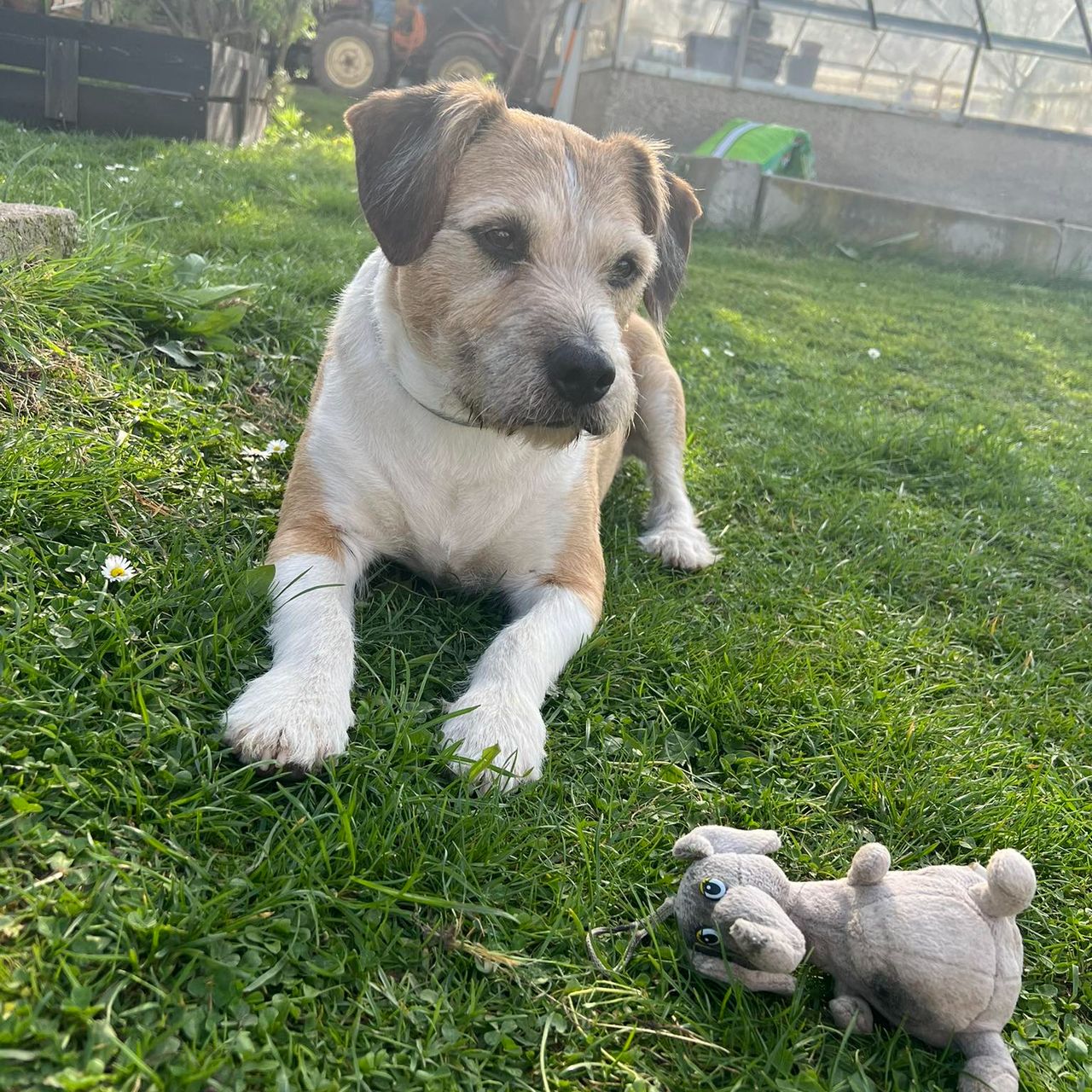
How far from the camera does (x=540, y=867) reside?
6.12 ft

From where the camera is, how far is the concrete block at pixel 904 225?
12141mm

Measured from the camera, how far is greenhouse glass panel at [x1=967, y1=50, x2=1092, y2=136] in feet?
46.9

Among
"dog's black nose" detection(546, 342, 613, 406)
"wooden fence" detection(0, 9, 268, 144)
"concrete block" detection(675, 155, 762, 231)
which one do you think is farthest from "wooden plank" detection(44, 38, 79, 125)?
"dog's black nose" detection(546, 342, 613, 406)

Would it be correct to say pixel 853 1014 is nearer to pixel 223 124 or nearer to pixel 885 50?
pixel 223 124

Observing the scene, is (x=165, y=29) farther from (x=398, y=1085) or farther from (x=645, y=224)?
(x=398, y=1085)

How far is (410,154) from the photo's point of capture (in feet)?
8.78

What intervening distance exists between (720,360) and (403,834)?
508 cm

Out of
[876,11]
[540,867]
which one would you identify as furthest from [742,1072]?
[876,11]

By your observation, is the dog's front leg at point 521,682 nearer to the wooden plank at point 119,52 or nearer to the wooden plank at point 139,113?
the wooden plank at point 139,113

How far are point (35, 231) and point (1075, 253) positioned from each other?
45.8 ft

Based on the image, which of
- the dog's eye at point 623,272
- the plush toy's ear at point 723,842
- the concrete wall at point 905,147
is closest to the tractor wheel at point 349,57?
the concrete wall at point 905,147

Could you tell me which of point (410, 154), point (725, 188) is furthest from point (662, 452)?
point (725, 188)

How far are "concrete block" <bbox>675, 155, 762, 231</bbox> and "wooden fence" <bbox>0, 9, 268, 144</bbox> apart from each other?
5.76m

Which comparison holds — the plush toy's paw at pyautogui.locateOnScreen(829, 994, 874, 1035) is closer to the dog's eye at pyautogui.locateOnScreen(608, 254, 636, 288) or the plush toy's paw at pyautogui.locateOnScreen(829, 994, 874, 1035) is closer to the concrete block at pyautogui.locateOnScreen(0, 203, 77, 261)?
the dog's eye at pyautogui.locateOnScreen(608, 254, 636, 288)
